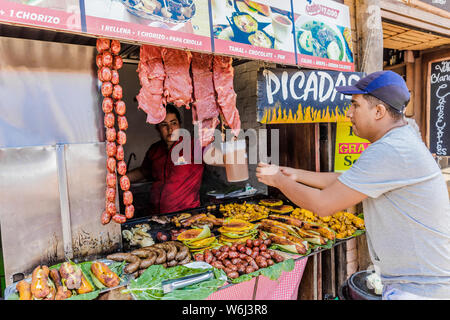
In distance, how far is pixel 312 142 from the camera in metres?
4.62

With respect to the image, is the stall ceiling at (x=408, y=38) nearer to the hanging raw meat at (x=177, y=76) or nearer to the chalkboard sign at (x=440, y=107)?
the chalkboard sign at (x=440, y=107)

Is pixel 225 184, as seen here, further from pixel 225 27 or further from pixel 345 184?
pixel 345 184

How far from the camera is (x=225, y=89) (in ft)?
11.0

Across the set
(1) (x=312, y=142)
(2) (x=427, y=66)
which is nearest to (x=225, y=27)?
(1) (x=312, y=142)

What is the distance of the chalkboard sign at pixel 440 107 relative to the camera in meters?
6.61

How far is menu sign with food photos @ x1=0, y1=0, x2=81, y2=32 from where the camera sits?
75.4 inches

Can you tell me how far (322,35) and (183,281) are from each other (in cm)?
354

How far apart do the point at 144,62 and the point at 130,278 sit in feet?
6.86

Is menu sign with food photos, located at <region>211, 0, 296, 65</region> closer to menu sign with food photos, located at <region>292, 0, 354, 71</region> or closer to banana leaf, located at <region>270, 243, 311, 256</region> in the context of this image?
menu sign with food photos, located at <region>292, 0, 354, 71</region>

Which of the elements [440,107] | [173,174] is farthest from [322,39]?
[440,107]

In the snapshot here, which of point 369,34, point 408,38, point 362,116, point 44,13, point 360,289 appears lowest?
point 360,289

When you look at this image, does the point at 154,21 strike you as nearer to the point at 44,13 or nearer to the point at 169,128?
the point at 44,13

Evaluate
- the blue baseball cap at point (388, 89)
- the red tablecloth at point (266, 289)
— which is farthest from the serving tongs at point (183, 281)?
the blue baseball cap at point (388, 89)
